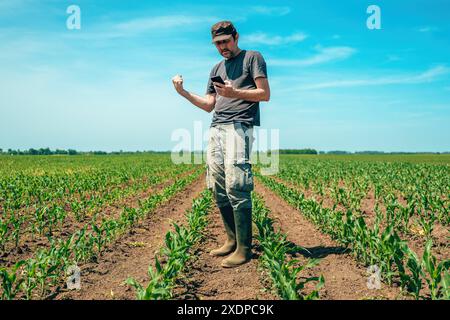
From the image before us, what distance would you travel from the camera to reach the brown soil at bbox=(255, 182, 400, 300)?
3.47 m

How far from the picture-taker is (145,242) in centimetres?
580

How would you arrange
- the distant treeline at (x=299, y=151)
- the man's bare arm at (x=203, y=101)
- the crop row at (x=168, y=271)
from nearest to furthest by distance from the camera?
1. the crop row at (x=168, y=271)
2. the man's bare arm at (x=203, y=101)
3. the distant treeline at (x=299, y=151)

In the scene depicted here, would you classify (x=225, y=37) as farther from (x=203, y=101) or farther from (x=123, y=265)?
(x=123, y=265)

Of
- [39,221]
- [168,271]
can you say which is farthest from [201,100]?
[39,221]

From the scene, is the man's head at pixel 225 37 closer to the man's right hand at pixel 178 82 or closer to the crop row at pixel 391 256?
the man's right hand at pixel 178 82

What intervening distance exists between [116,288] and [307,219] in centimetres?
470

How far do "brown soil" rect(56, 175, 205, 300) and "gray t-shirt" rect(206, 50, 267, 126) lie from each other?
1880mm

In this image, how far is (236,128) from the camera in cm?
416

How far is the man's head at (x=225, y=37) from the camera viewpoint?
4051 mm

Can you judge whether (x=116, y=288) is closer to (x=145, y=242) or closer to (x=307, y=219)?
(x=145, y=242)

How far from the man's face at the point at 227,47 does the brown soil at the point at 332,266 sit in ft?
8.24

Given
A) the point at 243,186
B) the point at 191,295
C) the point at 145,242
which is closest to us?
the point at 191,295

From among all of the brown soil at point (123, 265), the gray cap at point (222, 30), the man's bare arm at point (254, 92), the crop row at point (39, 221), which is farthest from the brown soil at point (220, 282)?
the gray cap at point (222, 30)
